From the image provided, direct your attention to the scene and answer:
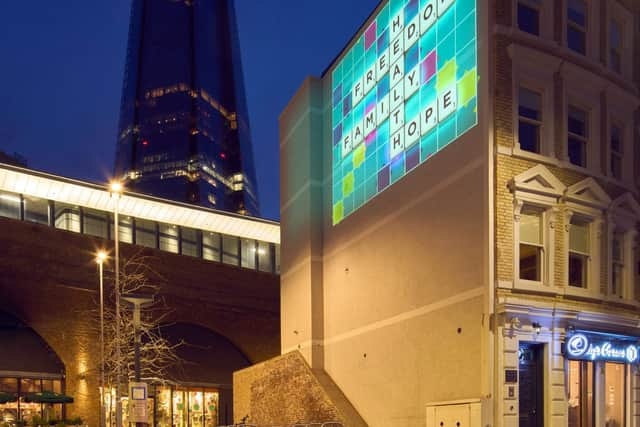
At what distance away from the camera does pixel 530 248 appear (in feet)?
62.4

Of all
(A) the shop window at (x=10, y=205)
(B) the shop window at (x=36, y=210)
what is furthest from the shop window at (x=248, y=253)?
(A) the shop window at (x=10, y=205)

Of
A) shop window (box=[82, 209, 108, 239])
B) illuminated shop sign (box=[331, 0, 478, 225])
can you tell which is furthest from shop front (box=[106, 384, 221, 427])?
illuminated shop sign (box=[331, 0, 478, 225])

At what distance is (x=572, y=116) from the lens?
67.1ft

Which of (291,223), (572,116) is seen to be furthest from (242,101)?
(572,116)

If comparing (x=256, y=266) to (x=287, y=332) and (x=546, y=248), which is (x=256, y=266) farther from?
(x=546, y=248)

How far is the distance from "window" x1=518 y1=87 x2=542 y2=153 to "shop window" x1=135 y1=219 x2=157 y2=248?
3111 centimetres

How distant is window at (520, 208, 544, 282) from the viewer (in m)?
18.9

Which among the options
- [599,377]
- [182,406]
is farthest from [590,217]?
[182,406]

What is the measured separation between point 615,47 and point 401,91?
22.3ft

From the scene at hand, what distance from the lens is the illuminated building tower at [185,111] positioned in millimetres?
152000

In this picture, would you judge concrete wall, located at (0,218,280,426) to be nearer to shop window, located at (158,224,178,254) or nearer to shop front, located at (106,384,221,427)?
shop window, located at (158,224,178,254)

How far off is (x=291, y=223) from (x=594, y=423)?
18192 millimetres

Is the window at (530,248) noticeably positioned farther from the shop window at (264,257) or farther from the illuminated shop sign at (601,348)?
the shop window at (264,257)

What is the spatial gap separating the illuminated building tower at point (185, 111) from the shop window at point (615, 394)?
129586 millimetres
